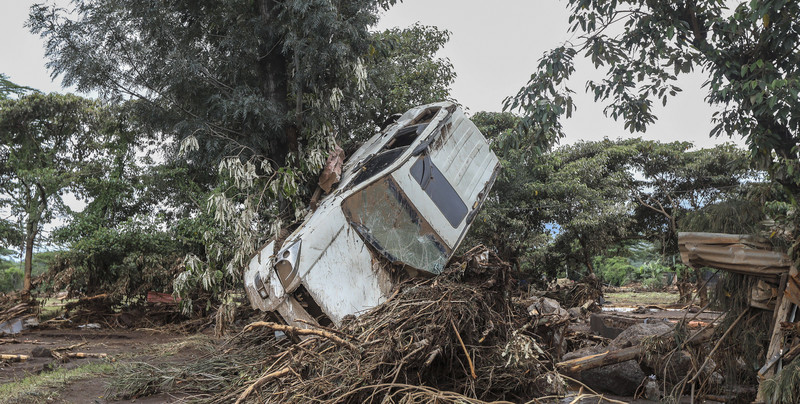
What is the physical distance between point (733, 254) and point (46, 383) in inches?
251

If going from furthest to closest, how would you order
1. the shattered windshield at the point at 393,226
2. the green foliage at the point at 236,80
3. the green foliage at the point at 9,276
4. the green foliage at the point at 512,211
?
the green foliage at the point at 9,276
the green foliage at the point at 512,211
the green foliage at the point at 236,80
the shattered windshield at the point at 393,226

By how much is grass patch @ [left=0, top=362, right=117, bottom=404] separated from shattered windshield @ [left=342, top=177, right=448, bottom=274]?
3.21 meters

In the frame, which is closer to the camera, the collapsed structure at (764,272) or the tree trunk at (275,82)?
the collapsed structure at (764,272)

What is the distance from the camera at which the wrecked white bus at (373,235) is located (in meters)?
5.41

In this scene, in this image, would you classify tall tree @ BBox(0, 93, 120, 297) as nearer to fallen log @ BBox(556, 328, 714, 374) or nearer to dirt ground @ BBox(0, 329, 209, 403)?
dirt ground @ BBox(0, 329, 209, 403)

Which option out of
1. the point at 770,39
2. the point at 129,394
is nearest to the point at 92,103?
the point at 129,394

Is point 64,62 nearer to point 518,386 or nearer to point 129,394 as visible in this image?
point 129,394

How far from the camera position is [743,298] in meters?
4.77

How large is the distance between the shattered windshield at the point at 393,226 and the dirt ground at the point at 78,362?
2345mm

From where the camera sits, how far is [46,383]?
5.52 m

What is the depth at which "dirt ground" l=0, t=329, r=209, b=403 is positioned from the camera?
5.17 metres

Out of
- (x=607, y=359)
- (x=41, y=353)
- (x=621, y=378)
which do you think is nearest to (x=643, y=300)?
(x=621, y=378)

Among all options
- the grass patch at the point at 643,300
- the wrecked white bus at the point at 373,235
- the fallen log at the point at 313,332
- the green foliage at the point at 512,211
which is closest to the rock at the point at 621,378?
the wrecked white bus at the point at 373,235

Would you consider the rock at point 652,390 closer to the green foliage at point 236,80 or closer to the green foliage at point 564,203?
the green foliage at point 236,80
